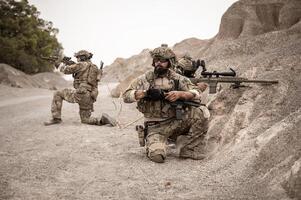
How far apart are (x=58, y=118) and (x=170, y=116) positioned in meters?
4.11

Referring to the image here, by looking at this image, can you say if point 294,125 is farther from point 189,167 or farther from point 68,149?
point 68,149

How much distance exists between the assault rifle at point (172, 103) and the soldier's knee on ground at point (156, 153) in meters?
0.50

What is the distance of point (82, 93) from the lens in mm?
9406

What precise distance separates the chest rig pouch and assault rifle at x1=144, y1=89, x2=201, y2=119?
0.11m

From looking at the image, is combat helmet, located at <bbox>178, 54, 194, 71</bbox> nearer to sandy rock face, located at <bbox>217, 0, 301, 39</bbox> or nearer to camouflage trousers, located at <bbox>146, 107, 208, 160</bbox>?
camouflage trousers, located at <bbox>146, 107, 208, 160</bbox>

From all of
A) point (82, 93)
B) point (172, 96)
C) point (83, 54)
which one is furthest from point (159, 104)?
point (83, 54)

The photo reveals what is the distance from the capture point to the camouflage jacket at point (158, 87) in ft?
19.5

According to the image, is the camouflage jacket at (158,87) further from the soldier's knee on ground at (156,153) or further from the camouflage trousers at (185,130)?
the soldier's knee on ground at (156,153)

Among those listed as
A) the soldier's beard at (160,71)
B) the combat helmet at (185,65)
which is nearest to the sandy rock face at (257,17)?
the combat helmet at (185,65)

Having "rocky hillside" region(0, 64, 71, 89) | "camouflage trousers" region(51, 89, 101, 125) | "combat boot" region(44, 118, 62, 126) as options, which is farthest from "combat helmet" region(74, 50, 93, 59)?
"rocky hillside" region(0, 64, 71, 89)

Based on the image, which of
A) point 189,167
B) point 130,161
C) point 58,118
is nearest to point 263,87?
point 189,167

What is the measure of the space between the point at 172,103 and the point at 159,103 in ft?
0.73

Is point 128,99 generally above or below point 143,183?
above

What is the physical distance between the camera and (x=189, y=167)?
5.28 meters
